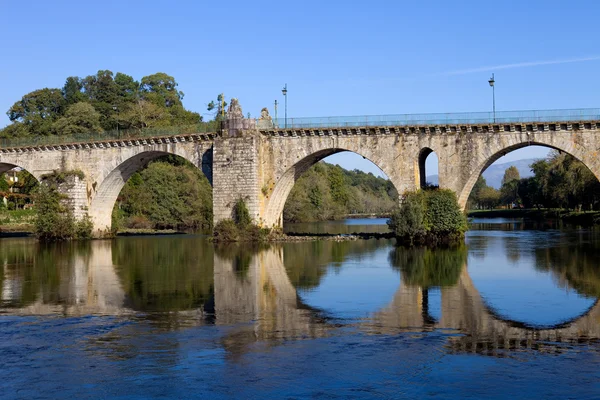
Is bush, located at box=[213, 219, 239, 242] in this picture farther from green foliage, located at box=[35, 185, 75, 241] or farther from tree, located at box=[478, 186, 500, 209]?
tree, located at box=[478, 186, 500, 209]

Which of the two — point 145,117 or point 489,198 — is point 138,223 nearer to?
point 145,117

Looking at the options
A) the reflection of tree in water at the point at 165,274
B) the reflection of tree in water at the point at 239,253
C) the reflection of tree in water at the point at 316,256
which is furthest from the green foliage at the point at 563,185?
the reflection of tree in water at the point at 165,274

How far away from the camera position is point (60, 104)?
Answer: 317 feet

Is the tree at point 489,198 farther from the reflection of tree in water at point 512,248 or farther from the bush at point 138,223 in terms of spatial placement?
the reflection of tree in water at point 512,248

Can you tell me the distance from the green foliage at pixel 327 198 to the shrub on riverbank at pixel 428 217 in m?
40.4

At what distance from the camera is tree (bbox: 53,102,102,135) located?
3022 inches

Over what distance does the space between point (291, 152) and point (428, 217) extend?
31.9 ft

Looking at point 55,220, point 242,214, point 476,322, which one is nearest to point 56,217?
point 55,220

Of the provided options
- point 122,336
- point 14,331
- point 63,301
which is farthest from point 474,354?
point 63,301

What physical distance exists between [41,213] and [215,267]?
81.3ft

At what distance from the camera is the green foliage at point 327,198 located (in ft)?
275

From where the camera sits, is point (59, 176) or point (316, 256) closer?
point (316, 256)

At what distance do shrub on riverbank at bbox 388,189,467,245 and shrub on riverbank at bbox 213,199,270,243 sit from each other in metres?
8.55

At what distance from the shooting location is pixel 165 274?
93.9 feet
